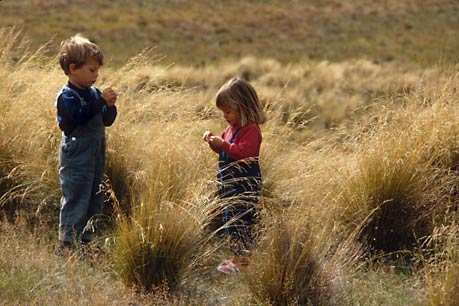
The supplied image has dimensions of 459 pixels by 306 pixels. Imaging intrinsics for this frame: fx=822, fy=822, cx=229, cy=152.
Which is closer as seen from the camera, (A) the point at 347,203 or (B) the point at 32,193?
(A) the point at 347,203

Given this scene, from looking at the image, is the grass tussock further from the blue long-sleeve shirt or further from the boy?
the blue long-sleeve shirt

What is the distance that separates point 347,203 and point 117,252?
157cm

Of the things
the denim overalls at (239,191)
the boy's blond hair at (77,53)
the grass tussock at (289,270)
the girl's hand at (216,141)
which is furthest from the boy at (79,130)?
the grass tussock at (289,270)

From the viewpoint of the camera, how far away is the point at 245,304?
4.31 m

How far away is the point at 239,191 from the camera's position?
5027 mm

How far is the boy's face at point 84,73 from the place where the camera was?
501 cm

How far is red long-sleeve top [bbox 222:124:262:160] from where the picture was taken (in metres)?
4.99

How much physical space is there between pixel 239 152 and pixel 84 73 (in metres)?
1.06

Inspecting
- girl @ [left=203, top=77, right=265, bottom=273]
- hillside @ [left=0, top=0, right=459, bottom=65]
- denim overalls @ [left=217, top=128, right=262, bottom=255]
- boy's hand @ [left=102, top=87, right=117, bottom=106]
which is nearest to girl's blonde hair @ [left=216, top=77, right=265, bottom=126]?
girl @ [left=203, top=77, right=265, bottom=273]

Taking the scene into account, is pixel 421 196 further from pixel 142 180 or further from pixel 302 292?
pixel 142 180

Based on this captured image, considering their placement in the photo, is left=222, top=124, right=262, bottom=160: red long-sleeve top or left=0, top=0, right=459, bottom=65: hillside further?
left=0, top=0, right=459, bottom=65: hillside

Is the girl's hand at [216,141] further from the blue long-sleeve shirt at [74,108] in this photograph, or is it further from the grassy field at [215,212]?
the blue long-sleeve shirt at [74,108]

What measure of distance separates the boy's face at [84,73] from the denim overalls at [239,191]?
0.93 m

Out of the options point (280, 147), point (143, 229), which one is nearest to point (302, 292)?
point (143, 229)
